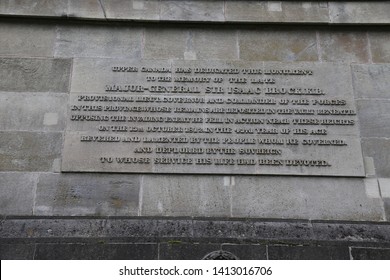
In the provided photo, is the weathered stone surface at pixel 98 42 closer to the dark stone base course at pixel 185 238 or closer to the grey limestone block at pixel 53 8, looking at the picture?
the grey limestone block at pixel 53 8

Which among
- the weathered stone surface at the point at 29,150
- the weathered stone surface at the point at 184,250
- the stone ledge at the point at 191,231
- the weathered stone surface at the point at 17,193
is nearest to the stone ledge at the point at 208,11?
the weathered stone surface at the point at 29,150

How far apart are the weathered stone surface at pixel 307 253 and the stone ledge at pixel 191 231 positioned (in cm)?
12

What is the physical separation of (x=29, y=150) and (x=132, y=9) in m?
3.51

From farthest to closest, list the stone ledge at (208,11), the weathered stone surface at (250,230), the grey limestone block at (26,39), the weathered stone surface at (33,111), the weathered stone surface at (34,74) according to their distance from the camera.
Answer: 1. the stone ledge at (208,11)
2. the grey limestone block at (26,39)
3. the weathered stone surface at (34,74)
4. the weathered stone surface at (33,111)
5. the weathered stone surface at (250,230)

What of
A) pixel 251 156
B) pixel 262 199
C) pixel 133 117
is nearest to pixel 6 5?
pixel 133 117

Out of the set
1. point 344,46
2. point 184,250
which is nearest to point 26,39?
point 184,250

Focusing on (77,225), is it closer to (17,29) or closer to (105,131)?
(105,131)

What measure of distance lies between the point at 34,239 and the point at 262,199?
3.82 m

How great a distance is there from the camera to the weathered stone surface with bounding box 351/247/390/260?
23.0 feet

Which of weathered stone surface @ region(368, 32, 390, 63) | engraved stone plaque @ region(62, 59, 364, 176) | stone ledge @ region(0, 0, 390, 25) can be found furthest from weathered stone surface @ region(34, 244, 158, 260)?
weathered stone surface @ region(368, 32, 390, 63)

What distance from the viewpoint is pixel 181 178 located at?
26.2 ft

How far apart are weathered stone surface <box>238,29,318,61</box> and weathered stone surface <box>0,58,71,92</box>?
3537mm

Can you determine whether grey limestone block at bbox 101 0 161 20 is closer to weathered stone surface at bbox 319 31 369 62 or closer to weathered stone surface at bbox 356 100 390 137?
weathered stone surface at bbox 319 31 369 62

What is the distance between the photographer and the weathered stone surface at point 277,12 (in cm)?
925
